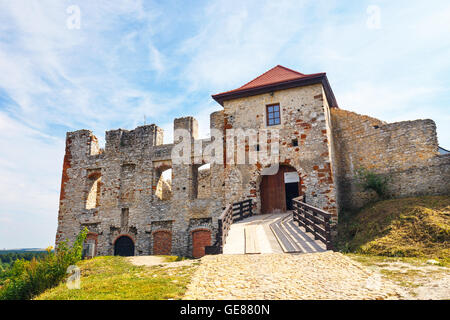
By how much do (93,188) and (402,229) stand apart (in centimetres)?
1636

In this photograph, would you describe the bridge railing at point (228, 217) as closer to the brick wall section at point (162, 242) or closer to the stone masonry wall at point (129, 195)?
the stone masonry wall at point (129, 195)

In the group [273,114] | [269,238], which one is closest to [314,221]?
[269,238]

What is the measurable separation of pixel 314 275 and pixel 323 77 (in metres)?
Answer: 10.1

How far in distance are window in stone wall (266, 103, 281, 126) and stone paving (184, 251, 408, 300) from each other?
25.8 feet

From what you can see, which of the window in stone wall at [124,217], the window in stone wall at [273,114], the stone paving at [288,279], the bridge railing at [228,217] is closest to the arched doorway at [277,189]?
the bridge railing at [228,217]

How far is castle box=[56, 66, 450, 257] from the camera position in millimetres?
13367

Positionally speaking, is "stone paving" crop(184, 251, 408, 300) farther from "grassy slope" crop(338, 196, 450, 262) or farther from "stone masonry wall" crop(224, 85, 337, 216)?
"stone masonry wall" crop(224, 85, 337, 216)

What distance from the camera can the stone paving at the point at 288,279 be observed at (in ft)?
16.9

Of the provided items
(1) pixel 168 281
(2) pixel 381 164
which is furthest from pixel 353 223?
(1) pixel 168 281

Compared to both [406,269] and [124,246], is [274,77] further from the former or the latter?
[124,246]

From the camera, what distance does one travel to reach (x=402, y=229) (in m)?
9.66

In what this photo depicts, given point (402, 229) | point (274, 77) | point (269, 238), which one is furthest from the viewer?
point (274, 77)
